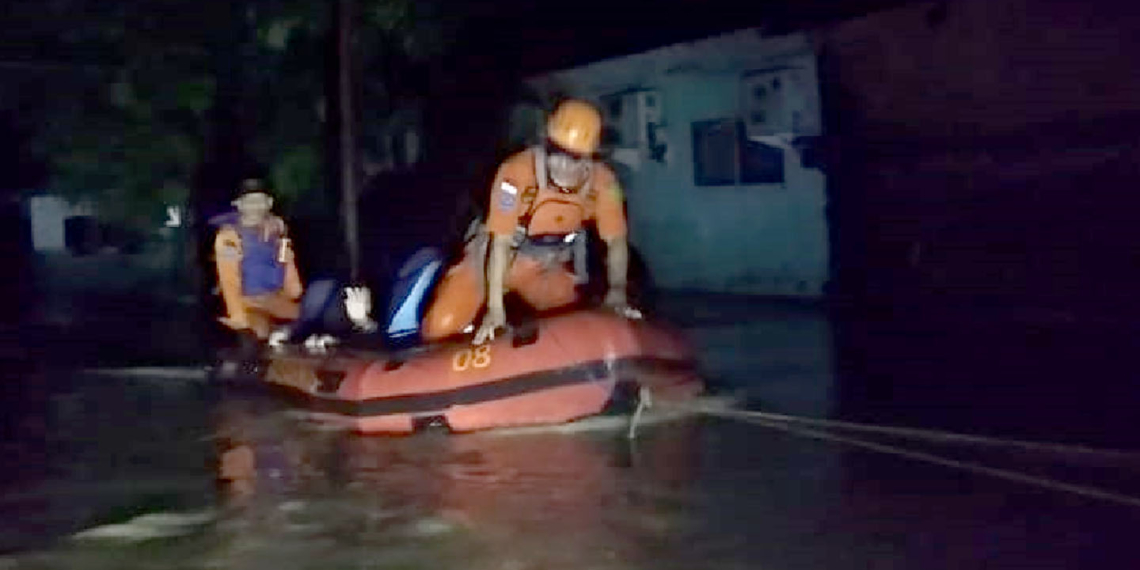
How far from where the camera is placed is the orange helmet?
993cm

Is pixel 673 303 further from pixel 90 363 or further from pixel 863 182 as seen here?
pixel 90 363

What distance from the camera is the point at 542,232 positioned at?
1047cm

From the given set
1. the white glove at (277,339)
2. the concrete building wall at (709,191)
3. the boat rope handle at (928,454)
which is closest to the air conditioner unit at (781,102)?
the concrete building wall at (709,191)

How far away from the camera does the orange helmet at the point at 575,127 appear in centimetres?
993

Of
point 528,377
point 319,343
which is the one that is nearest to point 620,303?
point 528,377

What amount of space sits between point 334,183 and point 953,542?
10.4 m

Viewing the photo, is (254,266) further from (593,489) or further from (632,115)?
(632,115)

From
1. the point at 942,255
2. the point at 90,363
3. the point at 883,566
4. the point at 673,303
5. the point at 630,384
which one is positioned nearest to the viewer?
the point at 883,566

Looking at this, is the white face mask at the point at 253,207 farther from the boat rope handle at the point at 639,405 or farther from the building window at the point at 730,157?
the building window at the point at 730,157

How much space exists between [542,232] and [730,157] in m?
8.86

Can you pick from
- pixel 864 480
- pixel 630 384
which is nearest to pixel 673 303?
pixel 630 384

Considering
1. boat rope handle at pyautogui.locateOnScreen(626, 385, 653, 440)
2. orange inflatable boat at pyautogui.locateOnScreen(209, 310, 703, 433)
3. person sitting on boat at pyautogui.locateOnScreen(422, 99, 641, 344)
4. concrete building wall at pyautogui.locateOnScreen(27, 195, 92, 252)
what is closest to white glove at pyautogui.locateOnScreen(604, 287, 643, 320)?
person sitting on boat at pyautogui.locateOnScreen(422, 99, 641, 344)

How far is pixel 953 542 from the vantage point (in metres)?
7.05

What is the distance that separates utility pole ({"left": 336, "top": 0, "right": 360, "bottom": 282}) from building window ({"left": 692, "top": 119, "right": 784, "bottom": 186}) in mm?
4960
